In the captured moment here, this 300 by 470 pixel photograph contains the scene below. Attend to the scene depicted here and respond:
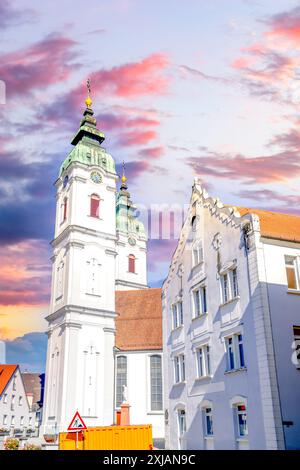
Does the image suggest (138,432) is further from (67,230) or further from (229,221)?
→ (67,230)

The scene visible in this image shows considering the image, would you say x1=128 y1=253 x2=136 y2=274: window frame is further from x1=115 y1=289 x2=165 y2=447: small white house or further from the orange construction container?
the orange construction container

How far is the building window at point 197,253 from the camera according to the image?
2852cm

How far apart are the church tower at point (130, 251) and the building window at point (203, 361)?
1931 inches

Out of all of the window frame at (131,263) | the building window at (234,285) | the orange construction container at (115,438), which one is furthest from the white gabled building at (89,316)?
the building window at (234,285)

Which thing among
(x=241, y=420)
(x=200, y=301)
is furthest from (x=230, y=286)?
(x=241, y=420)

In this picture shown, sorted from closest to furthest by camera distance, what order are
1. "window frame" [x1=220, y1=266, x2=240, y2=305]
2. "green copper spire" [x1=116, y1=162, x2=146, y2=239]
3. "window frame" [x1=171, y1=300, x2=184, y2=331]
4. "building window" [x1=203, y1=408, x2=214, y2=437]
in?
"window frame" [x1=220, y1=266, x2=240, y2=305] → "building window" [x1=203, y1=408, x2=214, y2=437] → "window frame" [x1=171, y1=300, x2=184, y2=331] → "green copper spire" [x1=116, y1=162, x2=146, y2=239]

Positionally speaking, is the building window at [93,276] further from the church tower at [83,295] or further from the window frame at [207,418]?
the window frame at [207,418]

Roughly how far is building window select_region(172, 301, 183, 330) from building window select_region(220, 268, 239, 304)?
599cm

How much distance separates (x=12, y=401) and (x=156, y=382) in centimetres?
→ 3170

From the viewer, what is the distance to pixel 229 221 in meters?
25.3

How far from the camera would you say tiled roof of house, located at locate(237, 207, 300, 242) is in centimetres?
2312

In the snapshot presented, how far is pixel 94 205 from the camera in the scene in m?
51.3

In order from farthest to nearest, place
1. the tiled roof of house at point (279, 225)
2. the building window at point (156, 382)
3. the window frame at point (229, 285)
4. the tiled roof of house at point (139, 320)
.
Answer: the tiled roof of house at point (139, 320), the building window at point (156, 382), the window frame at point (229, 285), the tiled roof of house at point (279, 225)

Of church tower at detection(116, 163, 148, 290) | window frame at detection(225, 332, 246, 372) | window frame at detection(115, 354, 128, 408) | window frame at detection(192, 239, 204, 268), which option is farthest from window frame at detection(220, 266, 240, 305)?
church tower at detection(116, 163, 148, 290)
